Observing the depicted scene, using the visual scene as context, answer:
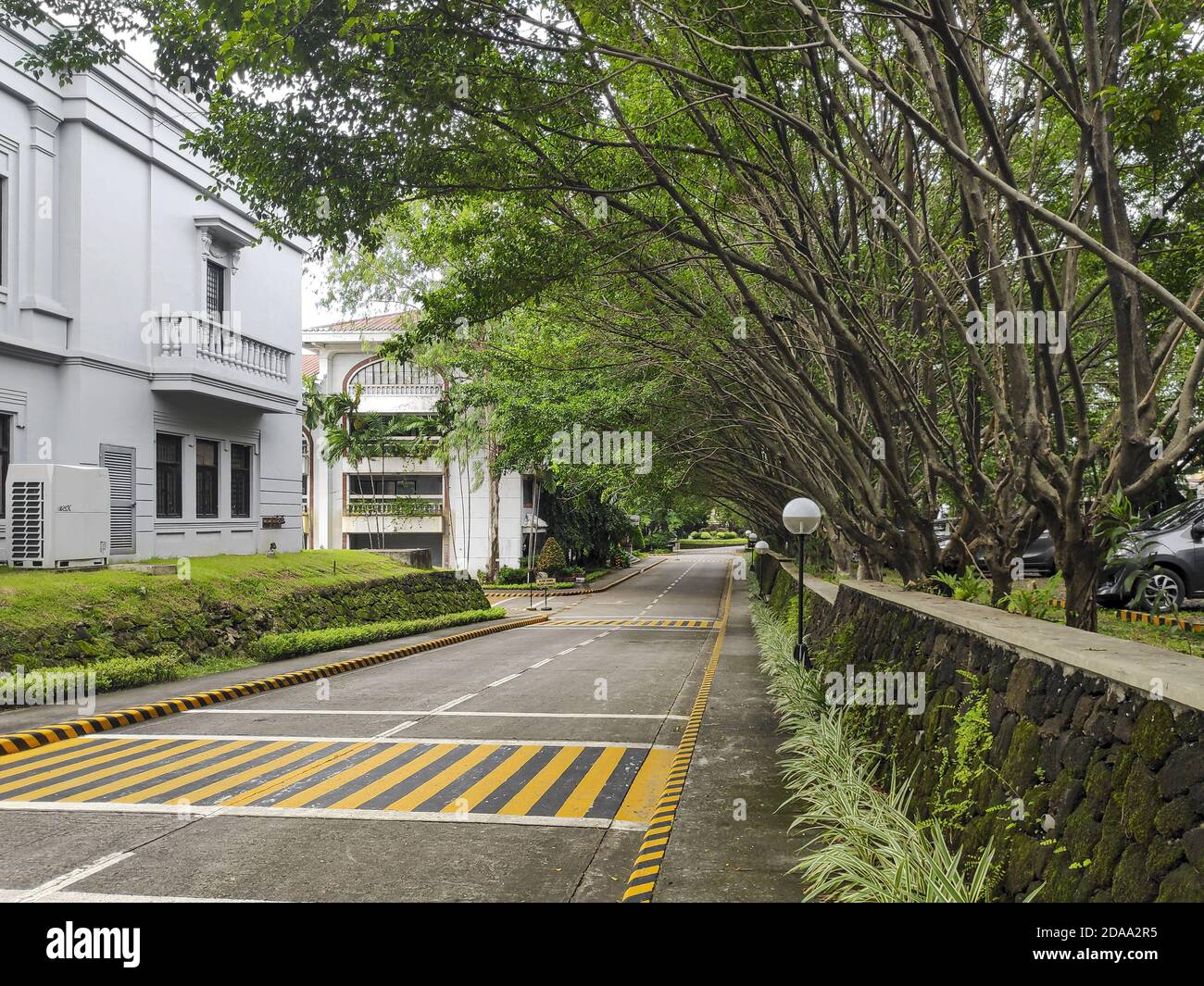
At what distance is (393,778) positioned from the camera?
8.99 m

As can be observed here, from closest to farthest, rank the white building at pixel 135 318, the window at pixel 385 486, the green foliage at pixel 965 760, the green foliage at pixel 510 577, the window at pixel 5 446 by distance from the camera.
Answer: the green foliage at pixel 965 760 → the window at pixel 5 446 → the white building at pixel 135 318 → the green foliage at pixel 510 577 → the window at pixel 385 486

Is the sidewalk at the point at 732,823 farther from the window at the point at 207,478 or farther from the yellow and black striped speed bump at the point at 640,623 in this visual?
the yellow and black striped speed bump at the point at 640,623

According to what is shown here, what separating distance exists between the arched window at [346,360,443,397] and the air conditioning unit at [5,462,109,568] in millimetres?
31110

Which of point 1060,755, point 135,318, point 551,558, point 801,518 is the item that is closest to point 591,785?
point 1060,755

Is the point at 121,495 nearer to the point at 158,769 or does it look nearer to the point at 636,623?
the point at 158,769

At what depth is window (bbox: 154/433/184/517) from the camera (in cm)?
1983

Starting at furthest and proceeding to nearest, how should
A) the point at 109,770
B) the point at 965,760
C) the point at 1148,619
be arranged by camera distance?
the point at 1148,619, the point at 109,770, the point at 965,760

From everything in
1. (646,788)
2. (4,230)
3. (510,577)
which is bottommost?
(510,577)

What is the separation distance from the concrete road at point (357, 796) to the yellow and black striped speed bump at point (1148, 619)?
6.44 m

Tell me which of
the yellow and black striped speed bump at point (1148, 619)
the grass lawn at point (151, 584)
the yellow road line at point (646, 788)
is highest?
the grass lawn at point (151, 584)

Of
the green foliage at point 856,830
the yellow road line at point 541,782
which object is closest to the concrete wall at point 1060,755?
the green foliage at point 856,830

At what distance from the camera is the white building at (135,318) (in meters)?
16.0

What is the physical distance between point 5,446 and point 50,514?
1.85 m

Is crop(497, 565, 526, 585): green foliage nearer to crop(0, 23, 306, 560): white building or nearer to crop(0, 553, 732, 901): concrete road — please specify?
crop(0, 23, 306, 560): white building
